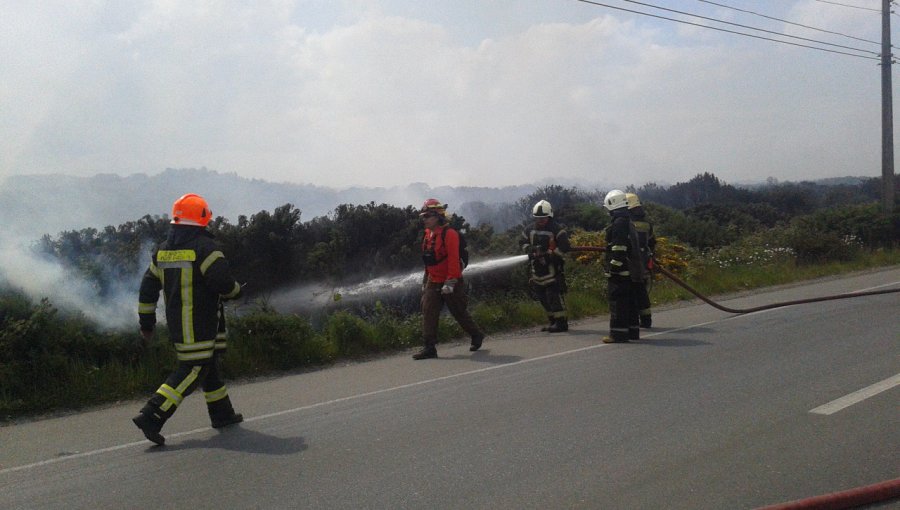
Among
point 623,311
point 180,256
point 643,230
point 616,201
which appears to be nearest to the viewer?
point 180,256

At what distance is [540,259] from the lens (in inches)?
432

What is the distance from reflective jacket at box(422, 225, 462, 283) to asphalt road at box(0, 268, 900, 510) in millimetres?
1140

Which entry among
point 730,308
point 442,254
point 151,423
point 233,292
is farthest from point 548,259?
point 151,423

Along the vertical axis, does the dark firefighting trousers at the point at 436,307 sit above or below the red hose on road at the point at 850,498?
above

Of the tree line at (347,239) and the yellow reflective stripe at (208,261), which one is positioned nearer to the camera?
the yellow reflective stripe at (208,261)

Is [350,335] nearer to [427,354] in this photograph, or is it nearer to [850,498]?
[427,354]

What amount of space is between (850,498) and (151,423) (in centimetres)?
461

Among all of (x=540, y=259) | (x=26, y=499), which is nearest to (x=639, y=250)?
(x=540, y=259)

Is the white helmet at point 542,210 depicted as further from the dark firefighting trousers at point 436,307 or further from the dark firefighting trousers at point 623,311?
the dark firefighting trousers at point 436,307

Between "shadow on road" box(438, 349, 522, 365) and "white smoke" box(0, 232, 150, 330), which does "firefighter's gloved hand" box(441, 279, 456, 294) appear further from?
"white smoke" box(0, 232, 150, 330)

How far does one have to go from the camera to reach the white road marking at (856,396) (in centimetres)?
569

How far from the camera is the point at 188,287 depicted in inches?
221

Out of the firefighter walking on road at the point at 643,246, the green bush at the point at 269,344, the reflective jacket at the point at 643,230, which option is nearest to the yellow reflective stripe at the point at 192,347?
the green bush at the point at 269,344

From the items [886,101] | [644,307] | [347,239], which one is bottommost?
[644,307]
